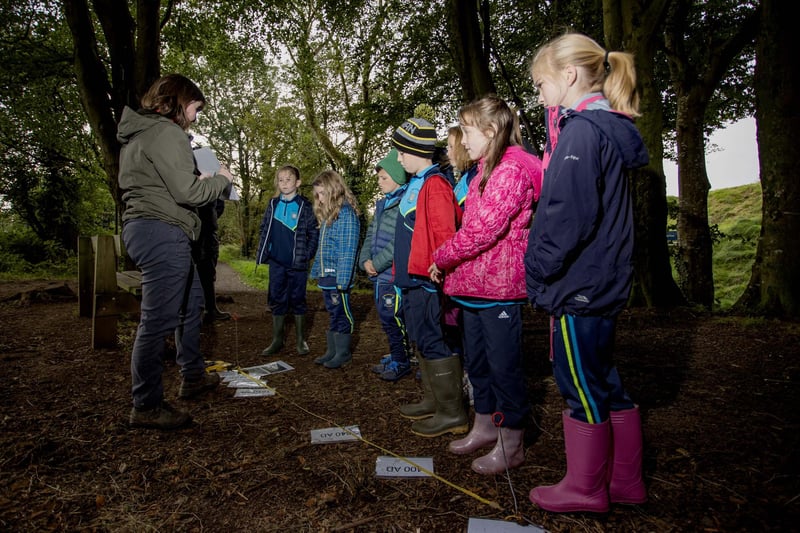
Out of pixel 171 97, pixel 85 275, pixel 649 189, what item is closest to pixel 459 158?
pixel 171 97

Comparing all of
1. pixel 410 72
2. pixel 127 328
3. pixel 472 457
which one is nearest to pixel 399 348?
pixel 472 457

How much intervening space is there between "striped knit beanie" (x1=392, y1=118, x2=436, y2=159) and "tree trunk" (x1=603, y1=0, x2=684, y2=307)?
5.16 m

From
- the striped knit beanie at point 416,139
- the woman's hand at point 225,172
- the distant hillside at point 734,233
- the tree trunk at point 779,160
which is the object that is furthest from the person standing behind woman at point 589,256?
the distant hillside at point 734,233

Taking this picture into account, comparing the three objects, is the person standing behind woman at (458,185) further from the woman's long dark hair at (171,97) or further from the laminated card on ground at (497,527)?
the woman's long dark hair at (171,97)

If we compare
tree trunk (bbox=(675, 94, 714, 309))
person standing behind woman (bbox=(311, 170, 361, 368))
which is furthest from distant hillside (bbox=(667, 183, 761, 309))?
person standing behind woman (bbox=(311, 170, 361, 368))

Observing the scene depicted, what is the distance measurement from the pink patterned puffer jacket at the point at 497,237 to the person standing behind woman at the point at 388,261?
142 cm

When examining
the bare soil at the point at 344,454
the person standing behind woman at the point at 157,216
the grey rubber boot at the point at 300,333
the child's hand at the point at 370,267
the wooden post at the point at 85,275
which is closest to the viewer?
the bare soil at the point at 344,454

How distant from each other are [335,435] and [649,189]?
635cm

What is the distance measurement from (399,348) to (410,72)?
10.2m

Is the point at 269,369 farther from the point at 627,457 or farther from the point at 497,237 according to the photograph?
the point at 627,457

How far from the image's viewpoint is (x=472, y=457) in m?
2.57

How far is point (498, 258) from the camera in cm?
231

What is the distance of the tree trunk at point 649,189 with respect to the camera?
267 inches

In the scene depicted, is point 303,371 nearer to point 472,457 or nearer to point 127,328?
point 472,457
